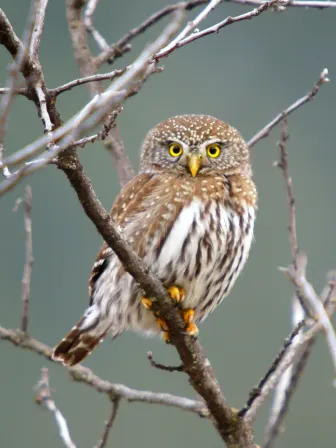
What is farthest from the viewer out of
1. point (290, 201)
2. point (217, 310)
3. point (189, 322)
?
point (217, 310)

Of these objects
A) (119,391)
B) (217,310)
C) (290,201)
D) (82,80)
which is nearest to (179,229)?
(290,201)

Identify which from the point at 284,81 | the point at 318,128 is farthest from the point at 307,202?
the point at 284,81

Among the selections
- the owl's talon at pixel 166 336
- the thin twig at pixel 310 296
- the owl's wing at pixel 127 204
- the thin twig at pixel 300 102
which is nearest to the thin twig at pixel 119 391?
the owl's talon at pixel 166 336

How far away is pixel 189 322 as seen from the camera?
490 cm

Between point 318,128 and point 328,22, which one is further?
point 328,22

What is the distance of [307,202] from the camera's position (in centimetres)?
2255

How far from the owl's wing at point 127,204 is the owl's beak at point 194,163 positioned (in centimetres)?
21

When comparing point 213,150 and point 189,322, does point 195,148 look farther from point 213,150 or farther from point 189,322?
point 189,322

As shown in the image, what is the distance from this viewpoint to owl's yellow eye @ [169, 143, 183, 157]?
551cm

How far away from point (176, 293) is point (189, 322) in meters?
0.18

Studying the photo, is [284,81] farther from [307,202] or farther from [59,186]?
[59,186]

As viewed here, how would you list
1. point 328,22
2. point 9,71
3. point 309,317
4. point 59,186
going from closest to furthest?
1. point 9,71
2. point 309,317
3. point 59,186
4. point 328,22

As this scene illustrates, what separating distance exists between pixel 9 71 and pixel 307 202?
66.8 ft

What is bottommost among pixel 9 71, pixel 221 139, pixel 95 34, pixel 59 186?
pixel 9 71
